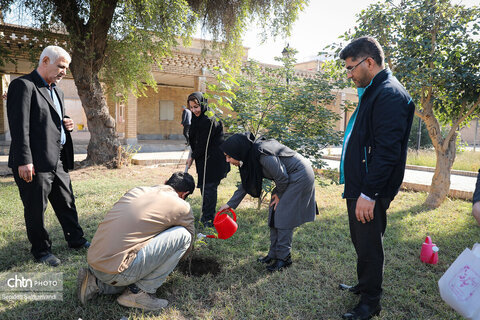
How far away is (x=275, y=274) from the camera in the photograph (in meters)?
2.94

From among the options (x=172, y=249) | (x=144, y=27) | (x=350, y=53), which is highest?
(x=144, y=27)

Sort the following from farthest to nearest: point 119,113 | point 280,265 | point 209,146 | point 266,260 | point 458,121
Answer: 1. point 119,113
2. point 458,121
3. point 209,146
4. point 266,260
5. point 280,265

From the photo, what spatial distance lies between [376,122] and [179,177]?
150 cm

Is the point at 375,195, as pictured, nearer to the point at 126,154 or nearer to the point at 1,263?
the point at 1,263

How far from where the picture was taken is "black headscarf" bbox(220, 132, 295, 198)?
2.91 m

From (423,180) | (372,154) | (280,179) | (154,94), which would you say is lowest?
(423,180)

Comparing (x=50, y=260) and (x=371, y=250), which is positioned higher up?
(x=371, y=250)

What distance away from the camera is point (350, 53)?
2172 mm

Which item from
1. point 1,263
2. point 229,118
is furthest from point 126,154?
point 1,263

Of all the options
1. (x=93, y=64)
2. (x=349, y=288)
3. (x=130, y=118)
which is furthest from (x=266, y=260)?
(x=130, y=118)

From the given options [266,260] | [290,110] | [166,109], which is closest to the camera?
[266,260]

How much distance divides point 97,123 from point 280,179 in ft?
22.2

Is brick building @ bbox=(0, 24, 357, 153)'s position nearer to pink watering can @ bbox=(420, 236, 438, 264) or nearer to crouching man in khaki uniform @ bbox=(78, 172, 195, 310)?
pink watering can @ bbox=(420, 236, 438, 264)

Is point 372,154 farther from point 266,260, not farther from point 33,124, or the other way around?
point 33,124
